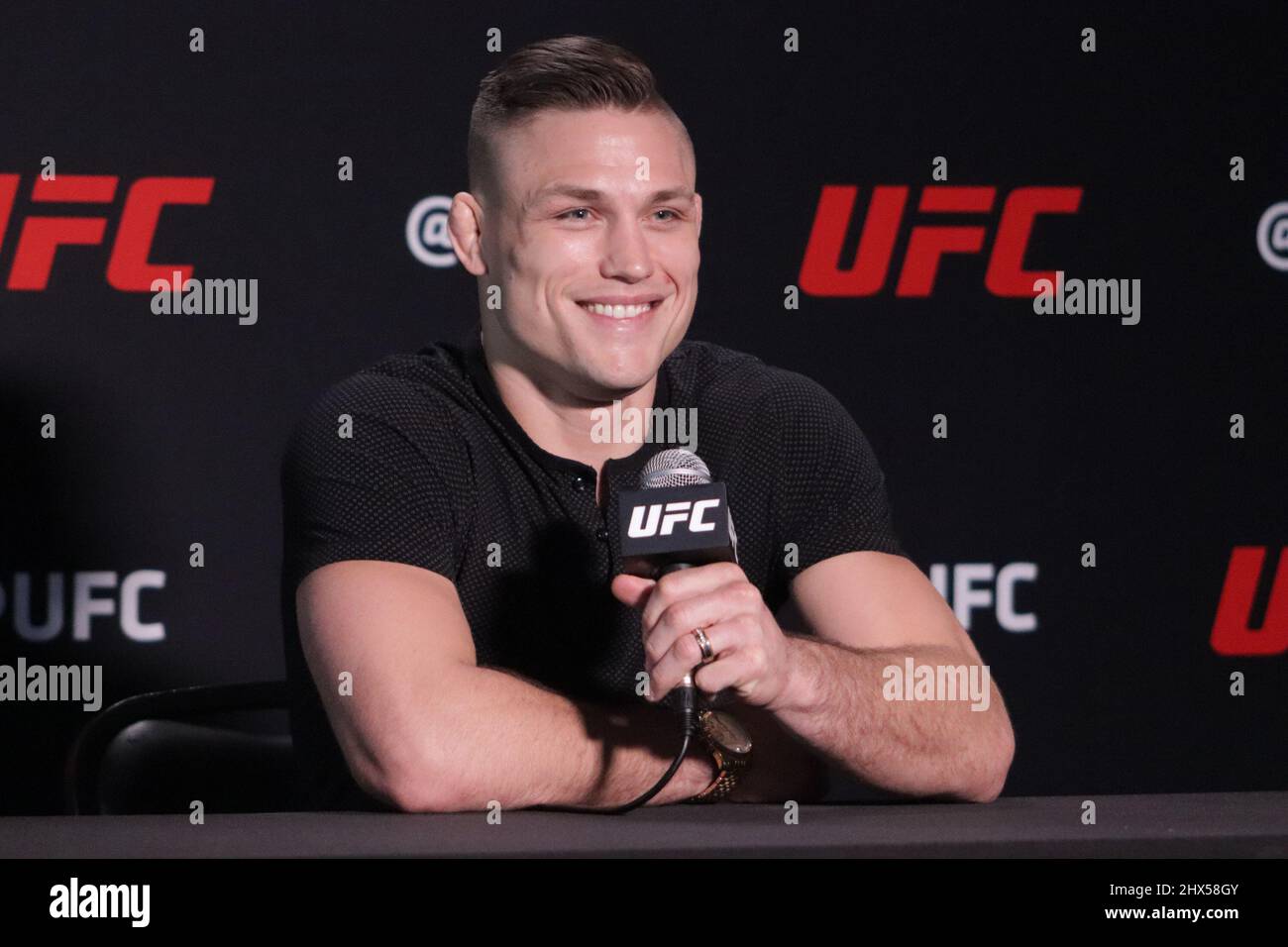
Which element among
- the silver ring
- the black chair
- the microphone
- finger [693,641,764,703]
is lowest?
the black chair

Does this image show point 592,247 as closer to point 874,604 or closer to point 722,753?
point 874,604

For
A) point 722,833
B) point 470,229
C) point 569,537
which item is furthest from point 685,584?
point 470,229

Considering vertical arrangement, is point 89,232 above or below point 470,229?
above

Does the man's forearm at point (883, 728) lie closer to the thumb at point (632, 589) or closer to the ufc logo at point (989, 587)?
the thumb at point (632, 589)

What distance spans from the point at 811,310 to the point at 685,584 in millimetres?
1959

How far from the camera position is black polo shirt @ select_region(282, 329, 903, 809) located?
77.1 inches

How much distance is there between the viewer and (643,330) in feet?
7.05

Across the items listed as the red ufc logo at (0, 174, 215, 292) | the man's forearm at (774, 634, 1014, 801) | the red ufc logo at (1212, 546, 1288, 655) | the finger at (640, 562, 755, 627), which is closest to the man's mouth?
the man's forearm at (774, 634, 1014, 801)

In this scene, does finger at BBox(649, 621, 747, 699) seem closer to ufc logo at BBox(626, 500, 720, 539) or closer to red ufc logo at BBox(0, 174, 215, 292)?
ufc logo at BBox(626, 500, 720, 539)

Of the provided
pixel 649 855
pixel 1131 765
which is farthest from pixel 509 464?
pixel 1131 765

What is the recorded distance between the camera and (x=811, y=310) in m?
3.44

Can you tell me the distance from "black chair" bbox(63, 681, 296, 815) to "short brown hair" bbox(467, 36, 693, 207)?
0.85 meters

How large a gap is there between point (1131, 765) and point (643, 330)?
6.04 ft

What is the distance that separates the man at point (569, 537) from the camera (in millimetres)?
1752
